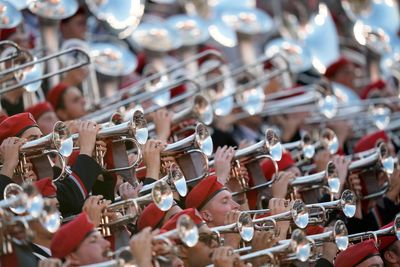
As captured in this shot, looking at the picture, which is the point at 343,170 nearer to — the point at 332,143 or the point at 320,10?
the point at 332,143

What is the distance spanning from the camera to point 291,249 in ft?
31.8

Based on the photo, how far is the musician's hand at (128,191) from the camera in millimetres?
9940

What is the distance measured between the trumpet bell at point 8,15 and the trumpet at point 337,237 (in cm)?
302

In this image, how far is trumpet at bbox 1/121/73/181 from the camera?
9695 mm

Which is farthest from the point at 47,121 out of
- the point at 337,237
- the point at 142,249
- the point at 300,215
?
the point at 142,249

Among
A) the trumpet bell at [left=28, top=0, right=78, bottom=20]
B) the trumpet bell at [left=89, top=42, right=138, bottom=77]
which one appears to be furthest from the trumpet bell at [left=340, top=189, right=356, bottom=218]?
the trumpet bell at [left=89, top=42, right=138, bottom=77]

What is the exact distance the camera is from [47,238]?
9.20 meters

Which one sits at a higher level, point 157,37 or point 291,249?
point 157,37

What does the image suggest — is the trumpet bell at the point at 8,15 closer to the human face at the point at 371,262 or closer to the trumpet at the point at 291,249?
the trumpet at the point at 291,249

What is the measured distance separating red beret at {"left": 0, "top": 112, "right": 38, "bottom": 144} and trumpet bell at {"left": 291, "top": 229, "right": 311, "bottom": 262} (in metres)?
1.91

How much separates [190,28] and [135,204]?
6.11 m

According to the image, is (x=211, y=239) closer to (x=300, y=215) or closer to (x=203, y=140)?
(x=300, y=215)

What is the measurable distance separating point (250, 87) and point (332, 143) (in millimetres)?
1624

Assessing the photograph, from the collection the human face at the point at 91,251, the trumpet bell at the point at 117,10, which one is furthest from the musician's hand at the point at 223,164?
the trumpet bell at the point at 117,10
